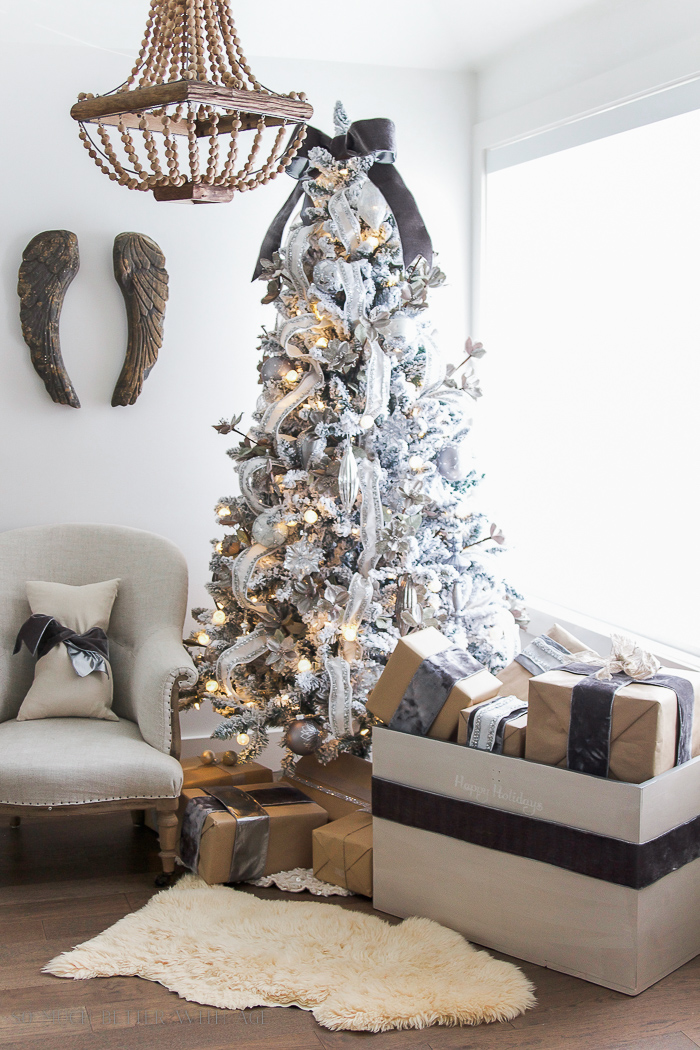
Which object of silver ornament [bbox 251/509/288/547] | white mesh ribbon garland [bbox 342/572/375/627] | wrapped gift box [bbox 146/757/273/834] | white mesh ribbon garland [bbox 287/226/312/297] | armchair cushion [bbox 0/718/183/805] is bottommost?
wrapped gift box [bbox 146/757/273/834]

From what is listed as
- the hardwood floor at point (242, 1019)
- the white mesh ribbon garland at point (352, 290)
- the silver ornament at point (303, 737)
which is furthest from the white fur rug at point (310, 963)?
the white mesh ribbon garland at point (352, 290)

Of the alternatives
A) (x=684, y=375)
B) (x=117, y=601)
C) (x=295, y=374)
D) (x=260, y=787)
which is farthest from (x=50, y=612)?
(x=684, y=375)

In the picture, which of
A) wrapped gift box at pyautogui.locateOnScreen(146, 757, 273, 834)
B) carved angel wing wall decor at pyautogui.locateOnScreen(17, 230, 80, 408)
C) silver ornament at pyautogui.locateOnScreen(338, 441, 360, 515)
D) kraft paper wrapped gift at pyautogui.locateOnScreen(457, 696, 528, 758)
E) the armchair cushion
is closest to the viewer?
kraft paper wrapped gift at pyautogui.locateOnScreen(457, 696, 528, 758)

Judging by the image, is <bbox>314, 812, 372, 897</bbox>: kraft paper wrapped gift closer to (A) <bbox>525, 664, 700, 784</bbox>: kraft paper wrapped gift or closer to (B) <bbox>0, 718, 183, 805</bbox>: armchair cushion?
(B) <bbox>0, 718, 183, 805</bbox>: armchair cushion

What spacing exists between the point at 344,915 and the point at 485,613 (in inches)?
38.7

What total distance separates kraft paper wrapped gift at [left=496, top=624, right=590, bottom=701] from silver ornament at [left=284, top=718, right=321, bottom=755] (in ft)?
1.89

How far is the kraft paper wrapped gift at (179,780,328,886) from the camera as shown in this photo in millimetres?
2664

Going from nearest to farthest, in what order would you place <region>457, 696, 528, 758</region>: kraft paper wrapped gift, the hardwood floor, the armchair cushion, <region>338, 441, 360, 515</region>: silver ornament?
the hardwood floor → <region>457, 696, 528, 758</region>: kraft paper wrapped gift → the armchair cushion → <region>338, 441, 360, 515</region>: silver ornament

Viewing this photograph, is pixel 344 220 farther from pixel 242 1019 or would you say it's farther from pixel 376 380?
pixel 242 1019

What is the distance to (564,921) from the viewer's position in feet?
7.32

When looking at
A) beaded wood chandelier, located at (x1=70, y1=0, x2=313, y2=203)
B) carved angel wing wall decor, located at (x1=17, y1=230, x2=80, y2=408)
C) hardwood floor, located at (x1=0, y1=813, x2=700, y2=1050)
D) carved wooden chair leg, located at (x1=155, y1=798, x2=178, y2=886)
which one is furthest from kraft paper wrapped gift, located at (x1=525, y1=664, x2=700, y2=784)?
carved angel wing wall decor, located at (x1=17, y1=230, x2=80, y2=408)

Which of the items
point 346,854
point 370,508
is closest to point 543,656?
point 370,508

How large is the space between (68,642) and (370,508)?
39.8 inches

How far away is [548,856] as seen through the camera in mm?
2234
